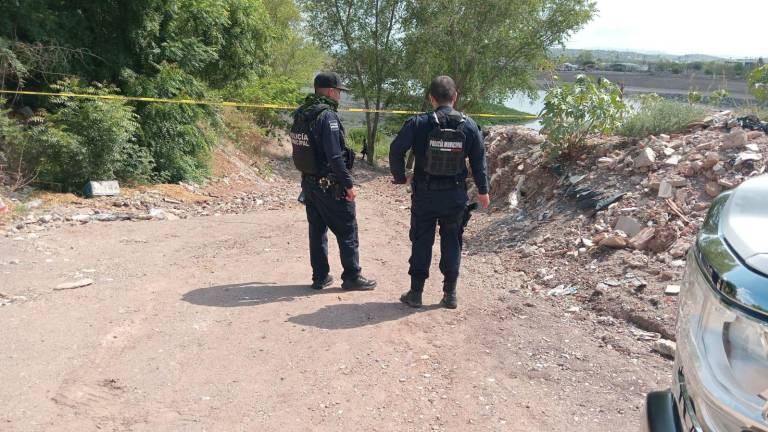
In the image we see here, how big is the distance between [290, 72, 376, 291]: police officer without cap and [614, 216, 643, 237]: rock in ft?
9.36

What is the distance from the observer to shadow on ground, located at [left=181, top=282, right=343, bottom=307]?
17.2 feet

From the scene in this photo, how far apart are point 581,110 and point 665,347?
187 inches

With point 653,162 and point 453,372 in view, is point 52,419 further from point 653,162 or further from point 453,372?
point 653,162

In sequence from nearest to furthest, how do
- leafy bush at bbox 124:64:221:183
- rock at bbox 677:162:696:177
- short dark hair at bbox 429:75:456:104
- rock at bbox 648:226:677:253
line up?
short dark hair at bbox 429:75:456:104 → rock at bbox 648:226:677:253 → rock at bbox 677:162:696:177 → leafy bush at bbox 124:64:221:183

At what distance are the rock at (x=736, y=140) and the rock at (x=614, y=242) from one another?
2.00 metres

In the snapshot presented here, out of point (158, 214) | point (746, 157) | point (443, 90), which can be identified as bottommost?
point (158, 214)

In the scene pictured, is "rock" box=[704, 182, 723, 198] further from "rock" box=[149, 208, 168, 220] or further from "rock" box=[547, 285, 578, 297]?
"rock" box=[149, 208, 168, 220]

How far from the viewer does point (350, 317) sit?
4934mm

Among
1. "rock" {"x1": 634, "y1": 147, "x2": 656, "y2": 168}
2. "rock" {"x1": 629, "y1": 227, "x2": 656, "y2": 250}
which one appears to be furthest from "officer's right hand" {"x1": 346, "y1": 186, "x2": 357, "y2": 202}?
"rock" {"x1": 634, "y1": 147, "x2": 656, "y2": 168}

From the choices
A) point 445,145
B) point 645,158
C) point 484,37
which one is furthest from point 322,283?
point 484,37

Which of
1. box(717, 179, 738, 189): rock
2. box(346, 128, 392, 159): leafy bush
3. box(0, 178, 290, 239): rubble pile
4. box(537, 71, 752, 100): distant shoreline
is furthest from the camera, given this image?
box(346, 128, 392, 159): leafy bush

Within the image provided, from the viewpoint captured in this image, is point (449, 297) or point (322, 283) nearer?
point (449, 297)

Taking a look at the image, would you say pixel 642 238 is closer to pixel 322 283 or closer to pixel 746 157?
pixel 746 157

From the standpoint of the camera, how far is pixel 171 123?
11703mm
